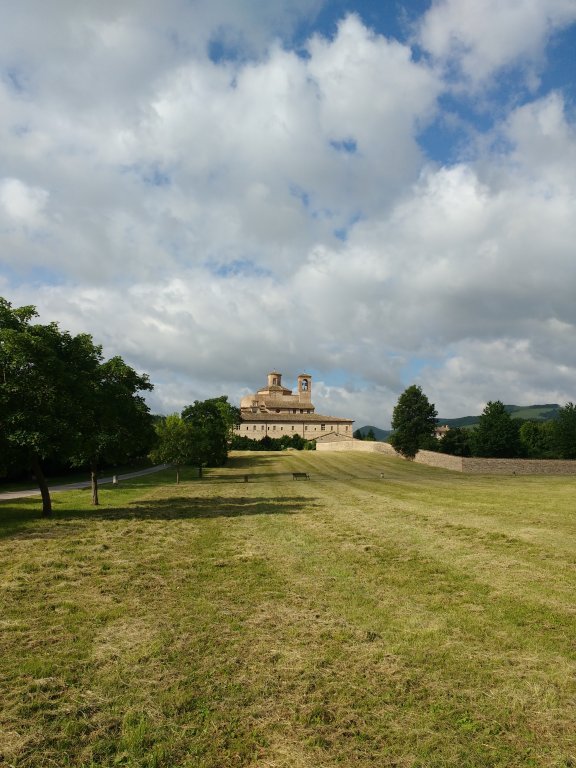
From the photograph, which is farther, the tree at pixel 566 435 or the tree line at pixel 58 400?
the tree at pixel 566 435

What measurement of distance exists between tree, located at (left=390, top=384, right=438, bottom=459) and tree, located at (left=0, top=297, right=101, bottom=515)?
227 feet

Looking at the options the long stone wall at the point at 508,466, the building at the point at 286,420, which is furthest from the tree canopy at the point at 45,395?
the building at the point at 286,420

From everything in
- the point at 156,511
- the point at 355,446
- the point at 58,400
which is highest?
the point at 58,400

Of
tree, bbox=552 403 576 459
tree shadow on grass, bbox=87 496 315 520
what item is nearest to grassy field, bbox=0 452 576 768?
tree shadow on grass, bbox=87 496 315 520

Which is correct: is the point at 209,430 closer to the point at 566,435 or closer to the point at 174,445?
the point at 174,445

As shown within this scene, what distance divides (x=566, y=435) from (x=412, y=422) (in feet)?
75.6

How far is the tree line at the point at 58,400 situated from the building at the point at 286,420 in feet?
310

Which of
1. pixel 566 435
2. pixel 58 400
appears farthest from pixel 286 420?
pixel 58 400

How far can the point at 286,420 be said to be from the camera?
13162cm

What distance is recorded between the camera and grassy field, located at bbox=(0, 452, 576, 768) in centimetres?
533

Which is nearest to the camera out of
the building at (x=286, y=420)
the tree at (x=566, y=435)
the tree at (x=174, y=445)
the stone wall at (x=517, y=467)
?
the tree at (x=174, y=445)

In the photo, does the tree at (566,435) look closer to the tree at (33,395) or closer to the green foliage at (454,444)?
the green foliage at (454,444)

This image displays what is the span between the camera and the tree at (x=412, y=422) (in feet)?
272

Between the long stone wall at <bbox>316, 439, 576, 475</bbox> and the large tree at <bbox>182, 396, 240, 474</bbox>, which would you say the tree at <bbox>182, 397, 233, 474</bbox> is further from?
the long stone wall at <bbox>316, 439, 576, 475</bbox>
